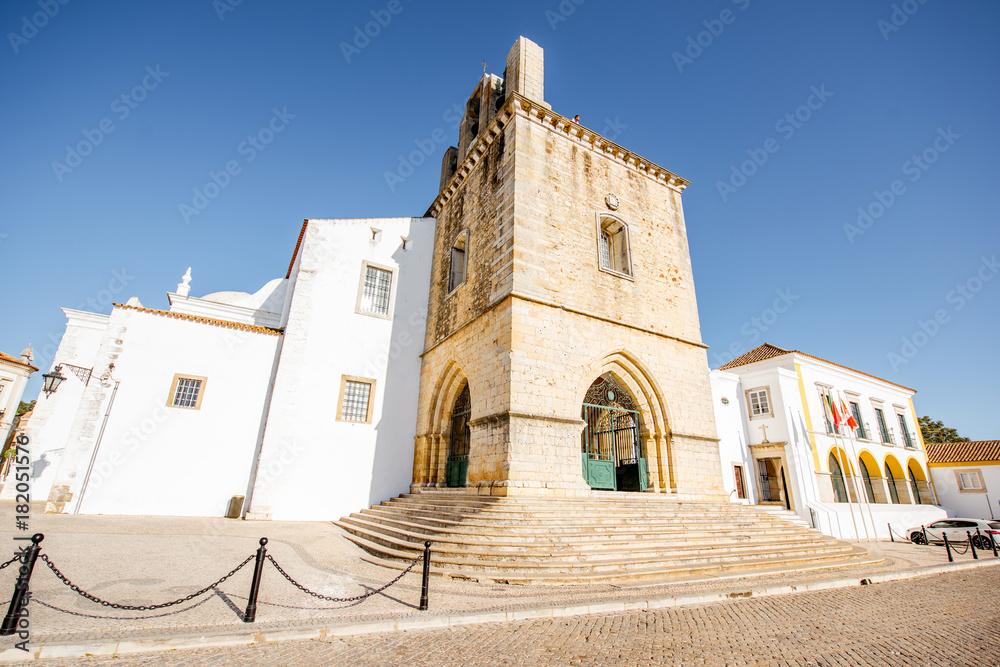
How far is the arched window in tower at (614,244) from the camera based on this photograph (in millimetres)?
12547

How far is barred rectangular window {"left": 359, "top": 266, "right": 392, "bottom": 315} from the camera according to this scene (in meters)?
14.1

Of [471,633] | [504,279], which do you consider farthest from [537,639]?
[504,279]

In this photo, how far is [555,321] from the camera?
1036 cm

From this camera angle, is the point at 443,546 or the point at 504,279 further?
the point at 504,279

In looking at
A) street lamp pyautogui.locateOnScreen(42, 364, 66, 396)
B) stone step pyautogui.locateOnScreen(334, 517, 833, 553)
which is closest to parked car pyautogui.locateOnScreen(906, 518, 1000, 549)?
stone step pyautogui.locateOnScreen(334, 517, 833, 553)

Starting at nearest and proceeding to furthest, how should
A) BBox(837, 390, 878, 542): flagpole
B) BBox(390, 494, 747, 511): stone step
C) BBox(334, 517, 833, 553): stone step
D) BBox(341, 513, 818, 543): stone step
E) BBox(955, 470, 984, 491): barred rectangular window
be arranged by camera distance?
BBox(334, 517, 833, 553): stone step
BBox(341, 513, 818, 543): stone step
BBox(390, 494, 747, 511): stone step
BBox(837, 390, 878, 542): flagpole
BBox(955, 470, 984, 491): barred rectangular window

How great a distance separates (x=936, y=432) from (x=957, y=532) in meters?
27.6

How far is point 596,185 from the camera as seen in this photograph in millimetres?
12875

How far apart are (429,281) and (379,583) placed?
426 inches

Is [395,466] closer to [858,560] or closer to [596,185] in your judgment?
[596,185]

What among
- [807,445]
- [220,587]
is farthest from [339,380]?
[807,445]

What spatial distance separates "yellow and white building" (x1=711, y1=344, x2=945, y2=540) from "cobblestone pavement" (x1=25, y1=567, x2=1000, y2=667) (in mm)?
12703

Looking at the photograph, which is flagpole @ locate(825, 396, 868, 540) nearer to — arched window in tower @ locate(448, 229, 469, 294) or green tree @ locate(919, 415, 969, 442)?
arched window in tower @ locate(448, 229, 469, 294)

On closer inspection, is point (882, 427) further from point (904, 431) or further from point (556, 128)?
point (556, 128)
